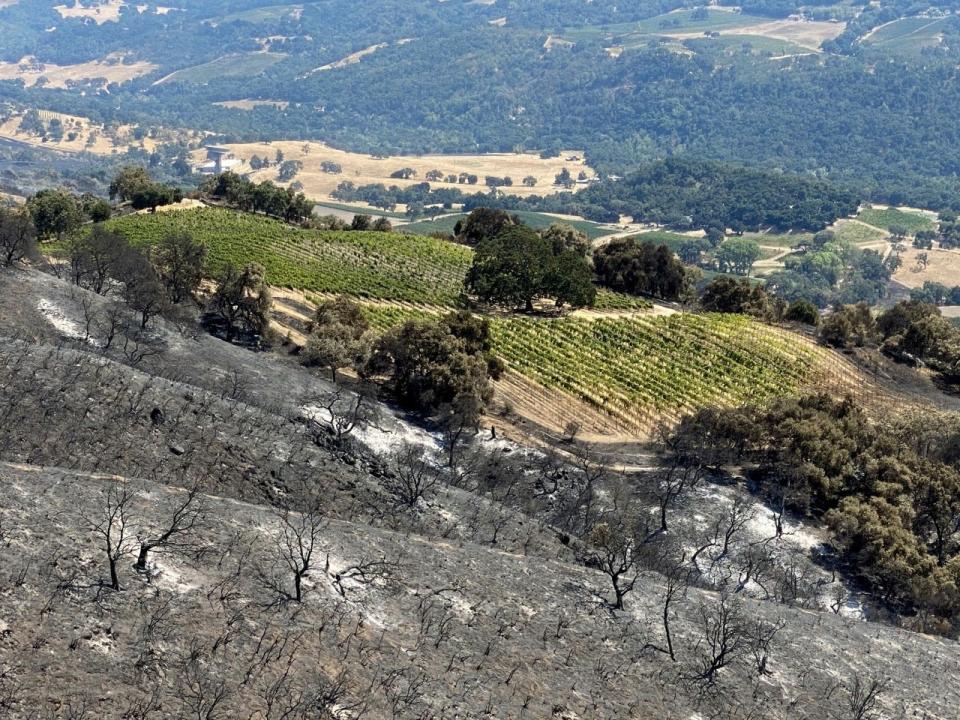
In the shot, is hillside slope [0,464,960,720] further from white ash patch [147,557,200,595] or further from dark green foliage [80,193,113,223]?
dark green foliage [80,193,113,223]

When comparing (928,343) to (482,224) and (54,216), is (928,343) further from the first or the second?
(54,216)

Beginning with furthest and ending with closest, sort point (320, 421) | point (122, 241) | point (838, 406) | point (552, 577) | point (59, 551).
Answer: point (122, 241)
point (838, 406)
point (320, 421)
point (552, 577)
point (59, 551)

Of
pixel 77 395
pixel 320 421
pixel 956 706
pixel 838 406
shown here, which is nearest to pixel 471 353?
pixel 320 421

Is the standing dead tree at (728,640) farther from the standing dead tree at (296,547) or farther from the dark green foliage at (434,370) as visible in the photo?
the dark green foliage at (434,370)

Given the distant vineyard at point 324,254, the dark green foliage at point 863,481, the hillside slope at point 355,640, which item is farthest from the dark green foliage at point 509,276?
the hillside slope at point 355,640

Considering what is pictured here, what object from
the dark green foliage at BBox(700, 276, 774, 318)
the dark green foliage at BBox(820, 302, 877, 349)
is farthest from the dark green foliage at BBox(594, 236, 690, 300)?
the dark green foliage at BBox(820, 302, 877, 349)

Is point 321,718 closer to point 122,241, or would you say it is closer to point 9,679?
point 9,679
